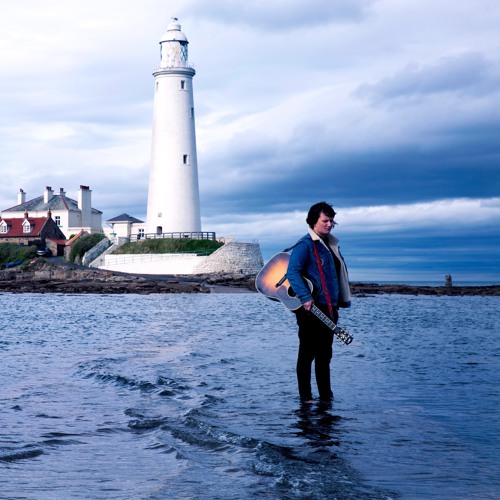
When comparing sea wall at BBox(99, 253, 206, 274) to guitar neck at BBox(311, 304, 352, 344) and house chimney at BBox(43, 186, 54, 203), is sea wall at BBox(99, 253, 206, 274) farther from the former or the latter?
guitar neck at BBox(311, 304, 352, 344)

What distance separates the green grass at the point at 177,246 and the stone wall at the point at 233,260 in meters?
0.92

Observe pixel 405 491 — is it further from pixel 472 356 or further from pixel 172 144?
pixel 172 144

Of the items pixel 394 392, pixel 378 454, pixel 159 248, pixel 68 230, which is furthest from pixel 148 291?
pixel 378 454

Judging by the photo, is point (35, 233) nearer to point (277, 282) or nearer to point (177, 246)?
point (177, 246)

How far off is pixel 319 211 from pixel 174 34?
57357 mm

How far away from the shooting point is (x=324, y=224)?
7.79 meters

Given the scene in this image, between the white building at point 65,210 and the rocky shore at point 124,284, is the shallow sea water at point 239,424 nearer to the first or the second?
the rocky shore at point 124,284

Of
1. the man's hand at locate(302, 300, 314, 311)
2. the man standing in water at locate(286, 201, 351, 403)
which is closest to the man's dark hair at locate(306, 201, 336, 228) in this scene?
the man standing in water at locate(286, 201, 351, 403)

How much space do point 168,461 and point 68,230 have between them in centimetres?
7025

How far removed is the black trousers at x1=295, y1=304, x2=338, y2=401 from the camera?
786 centimetres

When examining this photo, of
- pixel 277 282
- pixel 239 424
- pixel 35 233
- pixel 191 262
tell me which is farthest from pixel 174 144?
pixel 239 424

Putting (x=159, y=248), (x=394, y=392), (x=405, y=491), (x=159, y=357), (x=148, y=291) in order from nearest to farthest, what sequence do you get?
(x=405, y=491)
(x=394, y=392)
(x=159, y=357)
(x=148, y=291)
(x=159, y=248)

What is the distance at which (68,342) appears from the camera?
16516 mm

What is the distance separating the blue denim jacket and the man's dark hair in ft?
0.41
